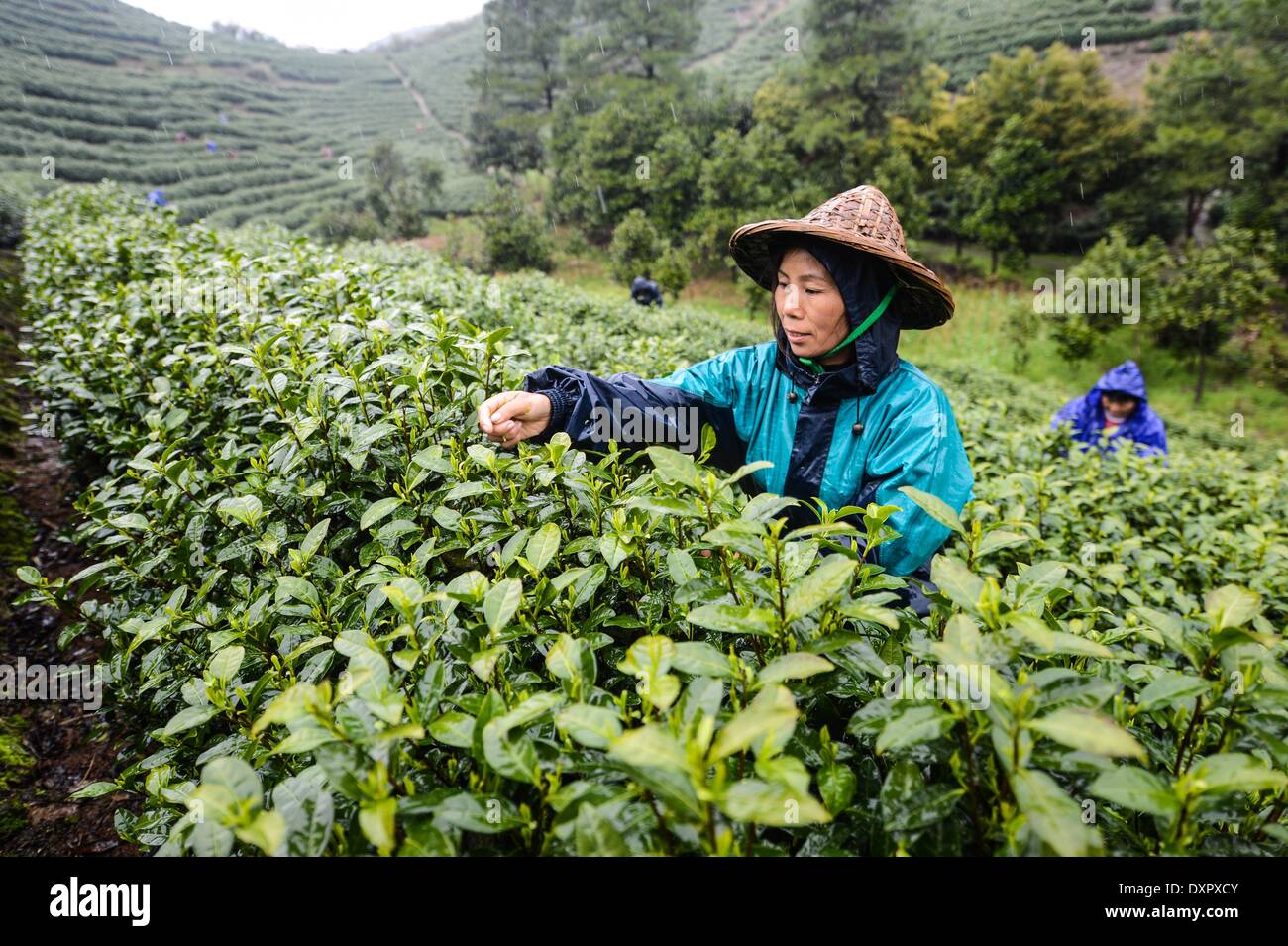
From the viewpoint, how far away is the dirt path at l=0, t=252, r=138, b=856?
74.0 inches

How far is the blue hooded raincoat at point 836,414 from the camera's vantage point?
1.72 meters

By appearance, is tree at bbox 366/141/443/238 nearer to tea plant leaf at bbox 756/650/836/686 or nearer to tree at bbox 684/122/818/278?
tree at bbox 684/122/818/278

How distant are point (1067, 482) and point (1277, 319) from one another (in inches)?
835

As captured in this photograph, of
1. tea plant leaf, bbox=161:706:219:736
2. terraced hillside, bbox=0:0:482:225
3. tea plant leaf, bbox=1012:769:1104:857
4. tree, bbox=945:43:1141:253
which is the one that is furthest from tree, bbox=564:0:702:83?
tea plant leaf, bbox=1012:769:1104:857

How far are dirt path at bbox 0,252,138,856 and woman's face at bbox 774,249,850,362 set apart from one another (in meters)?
2.46

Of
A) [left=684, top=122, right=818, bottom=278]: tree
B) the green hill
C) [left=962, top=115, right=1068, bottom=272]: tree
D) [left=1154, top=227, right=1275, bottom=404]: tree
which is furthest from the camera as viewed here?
the green hill

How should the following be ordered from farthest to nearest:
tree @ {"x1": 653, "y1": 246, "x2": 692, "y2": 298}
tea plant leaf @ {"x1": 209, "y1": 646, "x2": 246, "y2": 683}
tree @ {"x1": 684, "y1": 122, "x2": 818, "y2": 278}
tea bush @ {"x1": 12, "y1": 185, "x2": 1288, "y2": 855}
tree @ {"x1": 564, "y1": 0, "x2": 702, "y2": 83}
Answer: tree @ {"x1": 564, "y1": 0, "x2": 702, "y2": 83}
tree @ {"x1": 684, "y1": 122, "x2": 818, "y2": 278}
tree @ {"x1": 653, "y1": 246, "x2": 692, "y2": 298}
tea plant leaf @ {"x1": 209, "y1": 646, "x2": 246, "y2": 683}
tea bush @ {"x1": 12, "y1": 185, "x2": 1288, "y2": 855}

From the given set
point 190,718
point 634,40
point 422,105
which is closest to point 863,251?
point 190,718

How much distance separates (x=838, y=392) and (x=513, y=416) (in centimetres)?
112

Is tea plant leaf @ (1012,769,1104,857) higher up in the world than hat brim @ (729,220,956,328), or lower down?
lower down

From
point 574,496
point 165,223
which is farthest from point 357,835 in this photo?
point 165,223

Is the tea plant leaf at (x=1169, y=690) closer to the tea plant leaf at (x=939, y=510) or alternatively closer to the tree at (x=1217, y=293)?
the tea plant leaf at (x=939, y=510)

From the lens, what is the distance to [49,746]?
7.12ft

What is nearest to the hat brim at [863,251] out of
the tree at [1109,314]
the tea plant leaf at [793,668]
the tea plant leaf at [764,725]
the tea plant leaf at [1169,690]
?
the tea plant leaf at [1169,690]
